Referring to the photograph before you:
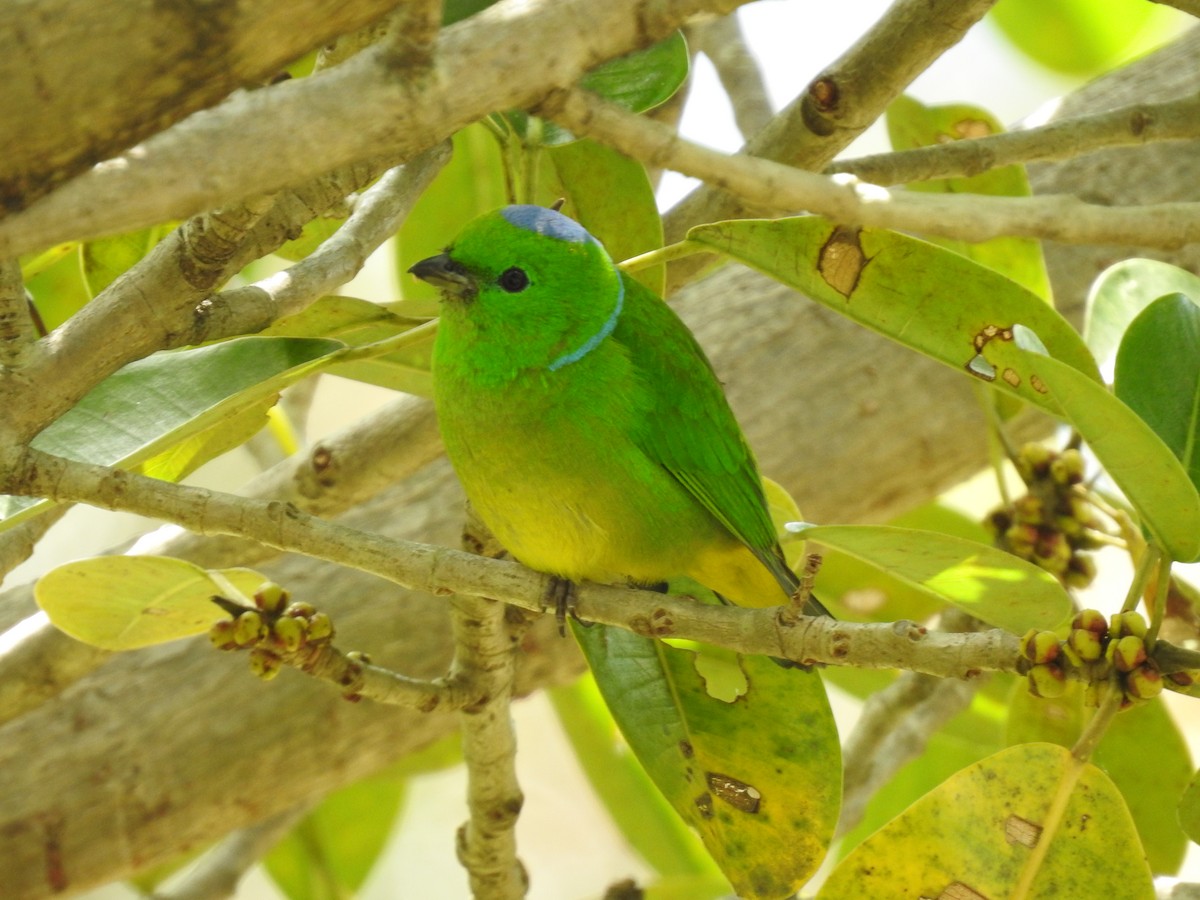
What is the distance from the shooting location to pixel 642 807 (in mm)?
3137

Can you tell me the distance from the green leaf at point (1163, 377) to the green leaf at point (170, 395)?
1048 mm

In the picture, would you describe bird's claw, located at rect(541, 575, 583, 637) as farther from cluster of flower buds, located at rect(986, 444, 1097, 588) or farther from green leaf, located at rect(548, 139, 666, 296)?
cluster of flower buds, located at rect(986, 444, 1097, 588)

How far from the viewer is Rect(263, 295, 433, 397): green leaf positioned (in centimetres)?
182

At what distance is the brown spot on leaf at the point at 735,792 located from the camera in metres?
1.82

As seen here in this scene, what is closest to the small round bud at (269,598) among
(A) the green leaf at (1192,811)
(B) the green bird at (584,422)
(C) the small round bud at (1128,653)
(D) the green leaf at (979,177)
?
(B) the green bird at (584,422)

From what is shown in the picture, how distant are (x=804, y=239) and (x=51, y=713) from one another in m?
1.99

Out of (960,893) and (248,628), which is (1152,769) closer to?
(960,893)

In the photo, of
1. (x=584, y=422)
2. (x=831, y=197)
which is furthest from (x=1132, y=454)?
(x=584, y=422)

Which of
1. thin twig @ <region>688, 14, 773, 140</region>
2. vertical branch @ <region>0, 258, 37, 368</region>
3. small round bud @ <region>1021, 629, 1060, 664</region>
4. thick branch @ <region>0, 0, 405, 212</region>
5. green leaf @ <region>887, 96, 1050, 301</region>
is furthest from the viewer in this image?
thin twig @ <region>688, 14, 773, 140</region>

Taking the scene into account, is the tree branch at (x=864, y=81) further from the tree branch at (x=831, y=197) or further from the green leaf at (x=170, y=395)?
the green leaf at (x=170, y=395)

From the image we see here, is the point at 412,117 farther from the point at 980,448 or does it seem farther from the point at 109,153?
the point at 980,448

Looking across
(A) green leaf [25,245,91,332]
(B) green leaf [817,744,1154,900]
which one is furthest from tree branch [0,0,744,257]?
(A) green leaf [25,245,91,332]

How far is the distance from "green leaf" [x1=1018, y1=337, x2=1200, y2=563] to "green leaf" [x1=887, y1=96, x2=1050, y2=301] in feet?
3.04

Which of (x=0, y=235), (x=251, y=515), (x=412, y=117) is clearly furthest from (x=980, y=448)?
(x=0, y=235)
